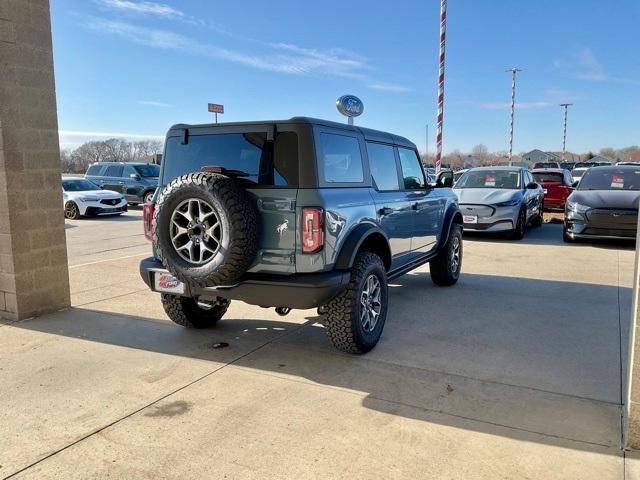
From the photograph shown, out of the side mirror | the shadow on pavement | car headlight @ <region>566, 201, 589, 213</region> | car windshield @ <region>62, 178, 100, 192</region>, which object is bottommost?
the shadow on pavement

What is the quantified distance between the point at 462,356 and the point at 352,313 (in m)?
1.05

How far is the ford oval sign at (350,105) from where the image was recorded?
24.7ft

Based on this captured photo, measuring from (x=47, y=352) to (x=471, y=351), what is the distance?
364 cm

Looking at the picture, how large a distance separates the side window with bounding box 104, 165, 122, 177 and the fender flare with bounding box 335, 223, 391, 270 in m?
18.1

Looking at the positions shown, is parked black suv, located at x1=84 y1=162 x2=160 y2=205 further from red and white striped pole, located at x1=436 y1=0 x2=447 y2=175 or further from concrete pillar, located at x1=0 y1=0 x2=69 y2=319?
concrete pillar, located at x1=0 y1=0 x2=69 y2=319

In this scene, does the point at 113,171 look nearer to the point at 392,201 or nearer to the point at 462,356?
the point at 392,201

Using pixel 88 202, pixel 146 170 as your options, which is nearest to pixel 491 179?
pixel 88 202

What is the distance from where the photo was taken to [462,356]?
174 inches

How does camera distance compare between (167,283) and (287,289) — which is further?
(167,283)

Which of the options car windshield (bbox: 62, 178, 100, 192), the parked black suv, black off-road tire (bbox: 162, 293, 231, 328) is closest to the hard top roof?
black off-road tire (bbox: 162, 293, 231, 328)

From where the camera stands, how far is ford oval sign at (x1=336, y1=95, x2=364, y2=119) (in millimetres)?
7535

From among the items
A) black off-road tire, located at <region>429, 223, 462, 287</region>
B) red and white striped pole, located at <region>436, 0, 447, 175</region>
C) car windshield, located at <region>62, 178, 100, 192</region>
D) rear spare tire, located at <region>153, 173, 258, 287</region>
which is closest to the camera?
rear spare tire, located at <region>153, 173, 258, 287</region>

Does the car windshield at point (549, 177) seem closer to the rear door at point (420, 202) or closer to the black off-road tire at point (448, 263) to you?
the black off-road tire at point (448, 263)

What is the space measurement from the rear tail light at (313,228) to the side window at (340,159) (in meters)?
0.36
